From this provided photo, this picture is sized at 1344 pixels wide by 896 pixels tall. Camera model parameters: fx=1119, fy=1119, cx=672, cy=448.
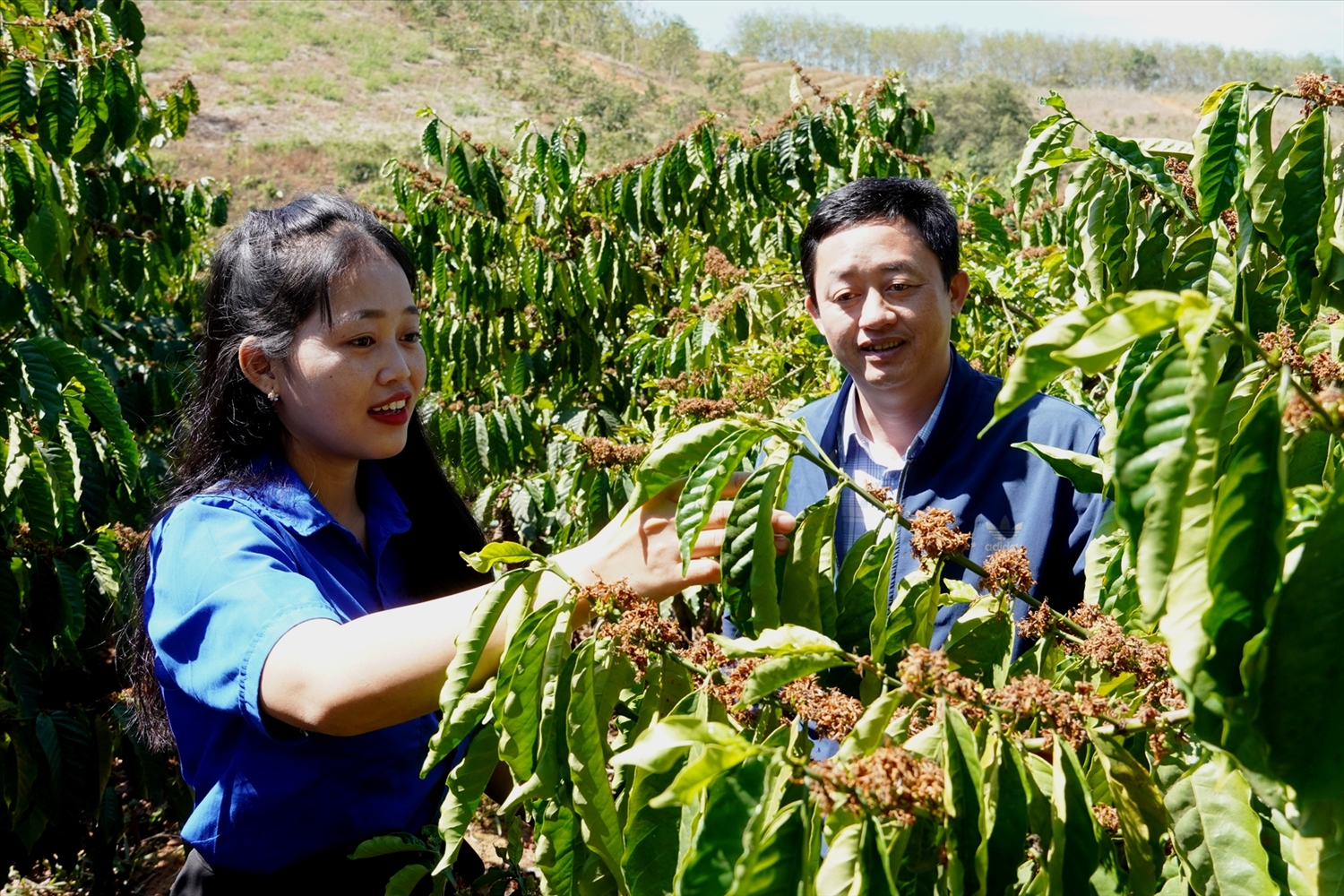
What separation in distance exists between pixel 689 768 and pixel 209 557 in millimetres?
894

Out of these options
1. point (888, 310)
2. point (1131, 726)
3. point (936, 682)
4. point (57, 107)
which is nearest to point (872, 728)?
point (936, 682)

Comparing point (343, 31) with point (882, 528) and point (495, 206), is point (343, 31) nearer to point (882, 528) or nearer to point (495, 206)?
point (495, 206)

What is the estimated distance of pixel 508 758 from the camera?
3.26ft

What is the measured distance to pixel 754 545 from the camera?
3.43 ft

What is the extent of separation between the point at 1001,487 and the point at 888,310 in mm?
484

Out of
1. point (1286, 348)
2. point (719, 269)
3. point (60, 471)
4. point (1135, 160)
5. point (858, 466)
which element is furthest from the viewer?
point (719, 269)

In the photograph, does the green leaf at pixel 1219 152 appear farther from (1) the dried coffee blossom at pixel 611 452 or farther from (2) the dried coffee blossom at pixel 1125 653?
(1) the dried coffee blossom at pixel 611 452

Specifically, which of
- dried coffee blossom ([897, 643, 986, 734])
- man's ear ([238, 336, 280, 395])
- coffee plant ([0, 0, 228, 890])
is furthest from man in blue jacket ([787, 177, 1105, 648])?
coffee plant ([0, 0, 228, 890])

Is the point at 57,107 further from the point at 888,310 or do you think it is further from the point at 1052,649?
the point at 1052,649

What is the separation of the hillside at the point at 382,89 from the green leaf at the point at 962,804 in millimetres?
26191

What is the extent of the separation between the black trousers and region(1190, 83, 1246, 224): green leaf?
134 centimetres

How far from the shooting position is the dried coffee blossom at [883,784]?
71 centimetres

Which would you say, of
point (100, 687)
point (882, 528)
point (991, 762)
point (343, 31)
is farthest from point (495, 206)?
point (343, 31)

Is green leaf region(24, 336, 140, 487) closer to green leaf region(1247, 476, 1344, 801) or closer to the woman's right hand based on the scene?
the woman's right hand
